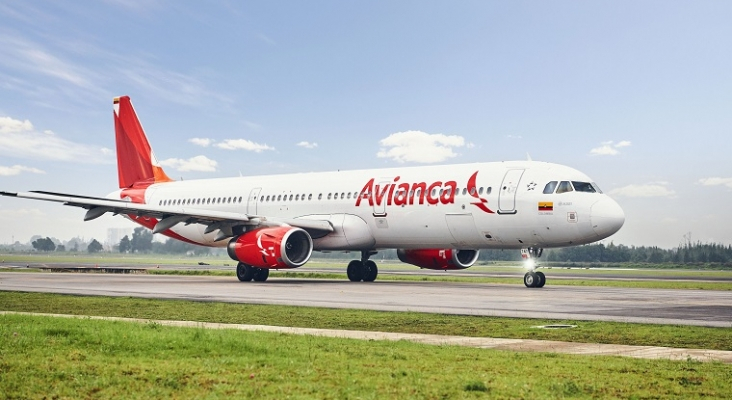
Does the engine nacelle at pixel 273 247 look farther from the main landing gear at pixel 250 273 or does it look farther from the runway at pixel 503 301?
the runway at pixel 503 301

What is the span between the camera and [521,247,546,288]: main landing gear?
1211 inches

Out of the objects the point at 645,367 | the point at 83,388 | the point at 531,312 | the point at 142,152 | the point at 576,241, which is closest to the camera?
the point at 83,388

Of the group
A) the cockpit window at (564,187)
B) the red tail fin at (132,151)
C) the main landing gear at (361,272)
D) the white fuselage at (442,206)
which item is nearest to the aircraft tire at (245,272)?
the white fuselage at (442,206)

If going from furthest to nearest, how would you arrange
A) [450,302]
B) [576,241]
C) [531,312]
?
[576,241] → [450,302] → [531,312]

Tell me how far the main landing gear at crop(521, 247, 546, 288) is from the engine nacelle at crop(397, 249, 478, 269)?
4.91m

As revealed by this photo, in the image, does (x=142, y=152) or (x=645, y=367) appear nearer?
(x=645, y=367)

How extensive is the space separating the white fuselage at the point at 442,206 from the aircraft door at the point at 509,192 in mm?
38

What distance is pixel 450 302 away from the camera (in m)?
22.4

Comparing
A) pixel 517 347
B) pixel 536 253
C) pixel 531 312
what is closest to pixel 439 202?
pixel 536 253

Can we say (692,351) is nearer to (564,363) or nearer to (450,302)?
(564,363)

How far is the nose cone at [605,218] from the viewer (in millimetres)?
29203

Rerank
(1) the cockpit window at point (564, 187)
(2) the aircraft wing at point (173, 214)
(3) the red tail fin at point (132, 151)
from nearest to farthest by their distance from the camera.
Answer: (1) the cockpit window at point (564, 187)
(2) the aircraft wing at point (173, 214)
(3) the red tail fin at point (132, 151)

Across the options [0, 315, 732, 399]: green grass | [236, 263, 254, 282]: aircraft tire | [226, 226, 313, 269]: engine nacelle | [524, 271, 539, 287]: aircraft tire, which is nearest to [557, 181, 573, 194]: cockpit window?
[524, 271, 539, 287]: aircraft tire

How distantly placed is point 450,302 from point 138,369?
1357cm
